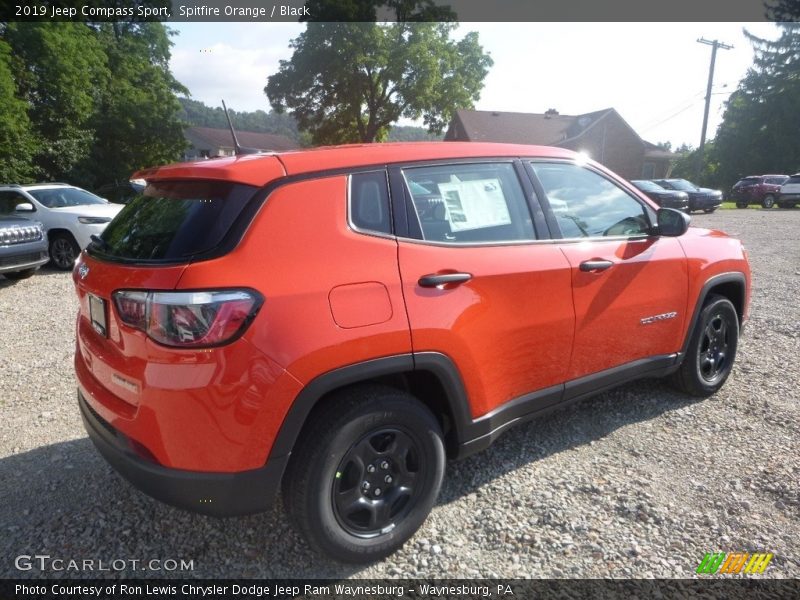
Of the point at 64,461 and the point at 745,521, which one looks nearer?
the point at 745,521

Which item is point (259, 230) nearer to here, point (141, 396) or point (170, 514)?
point (141, 396)

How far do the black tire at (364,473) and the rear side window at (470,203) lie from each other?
811 millimetres

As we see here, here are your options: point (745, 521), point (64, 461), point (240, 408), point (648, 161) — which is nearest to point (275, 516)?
point (240, 408)

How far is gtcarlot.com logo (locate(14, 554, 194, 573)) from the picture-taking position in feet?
7.88

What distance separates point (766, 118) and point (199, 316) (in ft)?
168

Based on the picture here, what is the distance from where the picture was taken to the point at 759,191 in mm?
27266

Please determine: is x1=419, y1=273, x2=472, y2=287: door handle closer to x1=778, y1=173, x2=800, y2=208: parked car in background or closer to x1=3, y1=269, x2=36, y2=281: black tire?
x1=3, y1=269, x2=36, y2=281: black tire

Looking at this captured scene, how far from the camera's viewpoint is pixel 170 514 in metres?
2.76

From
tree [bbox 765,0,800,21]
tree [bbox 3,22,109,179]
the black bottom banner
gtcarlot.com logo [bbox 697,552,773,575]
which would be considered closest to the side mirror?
gtcarlot.com logo [bbox 697,552,773,575]

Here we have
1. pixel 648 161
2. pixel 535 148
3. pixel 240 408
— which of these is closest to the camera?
pixel 240 408

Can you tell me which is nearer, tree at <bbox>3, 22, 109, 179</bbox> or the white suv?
the white suv

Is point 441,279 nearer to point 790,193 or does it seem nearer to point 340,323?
point 340,323

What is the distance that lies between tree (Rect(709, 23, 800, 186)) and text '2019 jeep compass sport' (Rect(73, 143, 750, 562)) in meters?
48.0

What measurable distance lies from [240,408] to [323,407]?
372 mm
